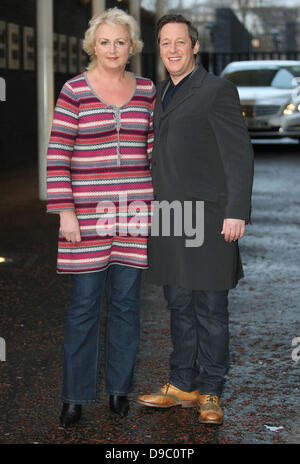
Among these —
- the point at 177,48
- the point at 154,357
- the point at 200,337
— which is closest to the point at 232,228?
the point at 200,337

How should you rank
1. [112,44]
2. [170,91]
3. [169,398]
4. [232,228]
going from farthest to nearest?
[169,398] < [170,91] < [232,228] < [112,44]

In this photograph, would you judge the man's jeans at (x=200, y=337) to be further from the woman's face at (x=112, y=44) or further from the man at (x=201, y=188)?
the woman's face at (x=112, y=44)

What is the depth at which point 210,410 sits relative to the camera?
440cm

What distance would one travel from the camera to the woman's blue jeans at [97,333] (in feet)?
14.2

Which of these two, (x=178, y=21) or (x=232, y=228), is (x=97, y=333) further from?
(x=178, y=21)

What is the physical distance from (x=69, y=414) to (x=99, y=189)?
1.01 metres

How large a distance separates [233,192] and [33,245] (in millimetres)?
5061

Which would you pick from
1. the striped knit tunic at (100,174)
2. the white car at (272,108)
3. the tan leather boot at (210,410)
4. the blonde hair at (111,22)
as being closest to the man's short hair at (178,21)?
the blonde hair at (111,22)

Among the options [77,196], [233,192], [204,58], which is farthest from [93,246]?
[204,58]

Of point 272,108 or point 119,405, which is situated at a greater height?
point 272,108

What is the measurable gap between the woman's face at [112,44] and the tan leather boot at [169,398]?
5.00ft

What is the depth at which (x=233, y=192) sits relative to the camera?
4.23m

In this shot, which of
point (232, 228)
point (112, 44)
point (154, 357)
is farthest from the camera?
point (154, 357)

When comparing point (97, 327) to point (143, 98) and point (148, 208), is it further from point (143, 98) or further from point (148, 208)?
point (143, 98)
